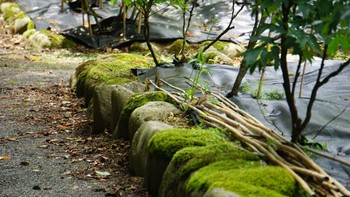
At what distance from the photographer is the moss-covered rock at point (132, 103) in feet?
11.8

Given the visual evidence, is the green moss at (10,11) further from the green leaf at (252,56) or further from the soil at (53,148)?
the green leaf at (252,56)

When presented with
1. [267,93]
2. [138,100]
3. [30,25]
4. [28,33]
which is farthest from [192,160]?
[30,25]

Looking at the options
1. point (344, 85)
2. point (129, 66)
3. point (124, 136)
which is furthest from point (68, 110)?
point (344, 85)

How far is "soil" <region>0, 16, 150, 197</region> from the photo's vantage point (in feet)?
9.75

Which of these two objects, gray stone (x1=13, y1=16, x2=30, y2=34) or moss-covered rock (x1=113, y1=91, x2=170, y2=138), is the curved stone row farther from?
gray stone (x1=13, y1=16, x2=30, y2=34)

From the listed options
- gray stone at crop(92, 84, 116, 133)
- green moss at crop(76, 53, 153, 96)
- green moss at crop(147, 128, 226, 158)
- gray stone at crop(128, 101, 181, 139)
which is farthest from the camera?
green moss at crop(76, 53, 153, 96)

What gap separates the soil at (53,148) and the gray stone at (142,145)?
3.4 inches

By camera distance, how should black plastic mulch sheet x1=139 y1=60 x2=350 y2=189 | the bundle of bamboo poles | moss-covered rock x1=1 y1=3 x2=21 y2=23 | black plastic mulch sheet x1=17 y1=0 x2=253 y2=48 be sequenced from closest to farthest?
the bundle of bamboo poles < black plastic mulch sheet x1=139 y1=60 x2=350 y2=189 < black plastic mulch sheet x1=17 y1=0 x2=253 y2=48 < moss-covered rock x1=1 y1=3 x2=21 y2=23

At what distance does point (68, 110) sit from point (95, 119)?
3.47 feet

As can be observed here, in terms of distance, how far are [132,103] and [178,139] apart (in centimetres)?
114

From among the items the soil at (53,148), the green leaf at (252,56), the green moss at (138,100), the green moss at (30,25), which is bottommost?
the green moss at (30,25)

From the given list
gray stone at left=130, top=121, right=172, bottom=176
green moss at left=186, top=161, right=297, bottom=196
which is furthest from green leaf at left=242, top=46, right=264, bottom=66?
gray stone at left=130, top=121, right=172, bottom=176

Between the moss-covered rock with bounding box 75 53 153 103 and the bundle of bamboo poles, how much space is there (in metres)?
1.55

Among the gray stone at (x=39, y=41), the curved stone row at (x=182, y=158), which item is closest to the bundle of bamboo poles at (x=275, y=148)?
the curved stone row at (x=182, y=158)
